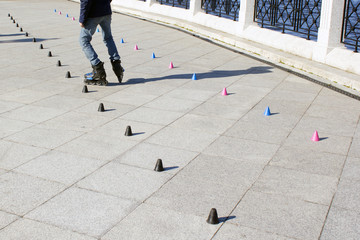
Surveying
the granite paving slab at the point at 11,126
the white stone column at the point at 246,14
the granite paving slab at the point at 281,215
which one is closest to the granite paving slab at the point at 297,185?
the granite paving slab at the point at 281,215

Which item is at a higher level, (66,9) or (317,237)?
(66,9)

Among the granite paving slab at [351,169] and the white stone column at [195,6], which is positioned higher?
the white stone column at [195,6]

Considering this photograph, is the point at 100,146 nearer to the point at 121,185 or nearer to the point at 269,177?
the point at 121,185

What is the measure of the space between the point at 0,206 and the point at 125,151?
1.83 meters

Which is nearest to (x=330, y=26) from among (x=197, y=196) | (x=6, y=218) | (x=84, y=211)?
(x=197, y=196)

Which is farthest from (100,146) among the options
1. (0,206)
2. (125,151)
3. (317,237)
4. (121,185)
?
(317,237)

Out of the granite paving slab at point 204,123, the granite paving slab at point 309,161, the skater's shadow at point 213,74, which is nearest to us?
the granite paving slab at point 309,161

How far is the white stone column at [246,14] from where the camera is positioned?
45.1ft

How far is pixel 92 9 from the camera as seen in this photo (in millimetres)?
8859

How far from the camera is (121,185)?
208 inches

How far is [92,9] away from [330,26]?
4.82 meters

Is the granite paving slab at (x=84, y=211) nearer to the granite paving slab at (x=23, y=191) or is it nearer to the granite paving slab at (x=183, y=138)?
the granite paving slab at (x=23, y=191)

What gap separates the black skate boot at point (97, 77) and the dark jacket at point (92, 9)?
894 millimetres

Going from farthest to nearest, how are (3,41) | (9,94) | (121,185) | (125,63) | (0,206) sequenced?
(3,41), (125,63), (9,94), (121,185), (0,206)
